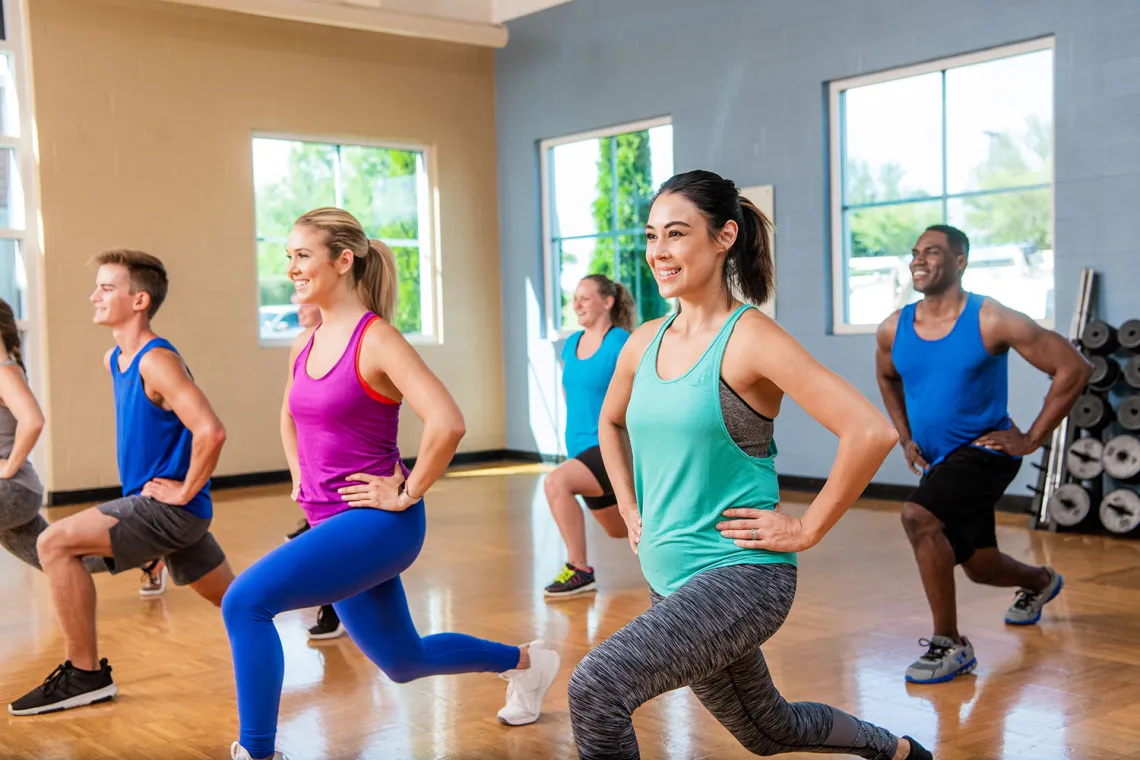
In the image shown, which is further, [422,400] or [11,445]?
[11,445]

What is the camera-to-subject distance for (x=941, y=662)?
3996 millimetres

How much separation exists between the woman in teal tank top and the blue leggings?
0.73 m

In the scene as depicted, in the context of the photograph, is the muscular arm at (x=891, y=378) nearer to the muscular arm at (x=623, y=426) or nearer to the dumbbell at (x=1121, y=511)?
the muscular arm at (x=623, y=426)

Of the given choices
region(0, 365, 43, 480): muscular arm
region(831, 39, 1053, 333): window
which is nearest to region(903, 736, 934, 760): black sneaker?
region(0, 365, 43, 480): muscular arm

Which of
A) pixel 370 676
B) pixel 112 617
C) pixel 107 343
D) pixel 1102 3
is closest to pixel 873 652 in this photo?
pixel 370 676

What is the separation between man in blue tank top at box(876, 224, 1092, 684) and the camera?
4047 mm

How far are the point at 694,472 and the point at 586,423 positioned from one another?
3199mm

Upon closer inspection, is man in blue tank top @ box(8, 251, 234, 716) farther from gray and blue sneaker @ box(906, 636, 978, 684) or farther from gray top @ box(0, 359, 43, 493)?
gray and blue sneaker @ box(906, 636, 978, 684)

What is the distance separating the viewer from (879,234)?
8406 millimetres

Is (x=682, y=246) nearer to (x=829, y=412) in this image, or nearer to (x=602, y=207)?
(x=829, y=412)

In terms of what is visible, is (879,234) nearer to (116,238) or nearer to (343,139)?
(343,139)

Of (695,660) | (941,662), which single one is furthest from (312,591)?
(941,662)

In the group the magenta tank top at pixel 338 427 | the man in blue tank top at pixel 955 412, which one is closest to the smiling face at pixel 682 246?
the magenta tank top at pixel 338 427

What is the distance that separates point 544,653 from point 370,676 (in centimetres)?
89
